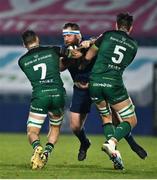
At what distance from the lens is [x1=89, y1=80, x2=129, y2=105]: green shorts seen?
9.98 m

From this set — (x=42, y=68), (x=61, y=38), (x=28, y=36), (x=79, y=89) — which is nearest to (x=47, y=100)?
(x=42, y=68)

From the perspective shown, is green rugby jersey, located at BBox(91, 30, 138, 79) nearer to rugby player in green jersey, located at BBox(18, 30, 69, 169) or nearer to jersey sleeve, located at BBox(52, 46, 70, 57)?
jersey sleeve, located at BBox(52, 46, 70, 57)

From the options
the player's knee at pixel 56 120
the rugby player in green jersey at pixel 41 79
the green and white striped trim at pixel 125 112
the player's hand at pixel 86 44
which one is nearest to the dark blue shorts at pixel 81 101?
the player's knee at pixel 56 120

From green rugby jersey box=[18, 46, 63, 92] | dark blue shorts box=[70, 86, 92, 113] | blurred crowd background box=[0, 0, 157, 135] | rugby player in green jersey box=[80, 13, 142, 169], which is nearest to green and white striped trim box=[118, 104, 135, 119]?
rugby player in green jersey box=[80, 13, 142, 169]

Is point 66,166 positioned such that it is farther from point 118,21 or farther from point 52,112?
point 118,21

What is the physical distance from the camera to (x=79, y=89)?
11.2 m

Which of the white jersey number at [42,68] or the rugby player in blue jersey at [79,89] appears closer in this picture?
the white jersey number at [42,68]

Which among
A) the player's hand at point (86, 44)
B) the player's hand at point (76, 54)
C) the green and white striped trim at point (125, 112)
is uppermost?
the player's hand at point (86, 44)

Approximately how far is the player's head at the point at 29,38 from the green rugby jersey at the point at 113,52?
29.5 inches

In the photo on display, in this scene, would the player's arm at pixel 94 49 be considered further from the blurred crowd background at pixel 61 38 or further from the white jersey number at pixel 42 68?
the blurred crowd background at pixel 61 38

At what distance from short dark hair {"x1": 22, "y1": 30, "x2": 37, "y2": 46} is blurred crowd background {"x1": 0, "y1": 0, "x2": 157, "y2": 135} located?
1164cm

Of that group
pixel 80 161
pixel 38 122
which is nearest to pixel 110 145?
pixel 38 122

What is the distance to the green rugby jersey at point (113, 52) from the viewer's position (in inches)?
393

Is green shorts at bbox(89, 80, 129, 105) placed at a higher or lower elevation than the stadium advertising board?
higher
